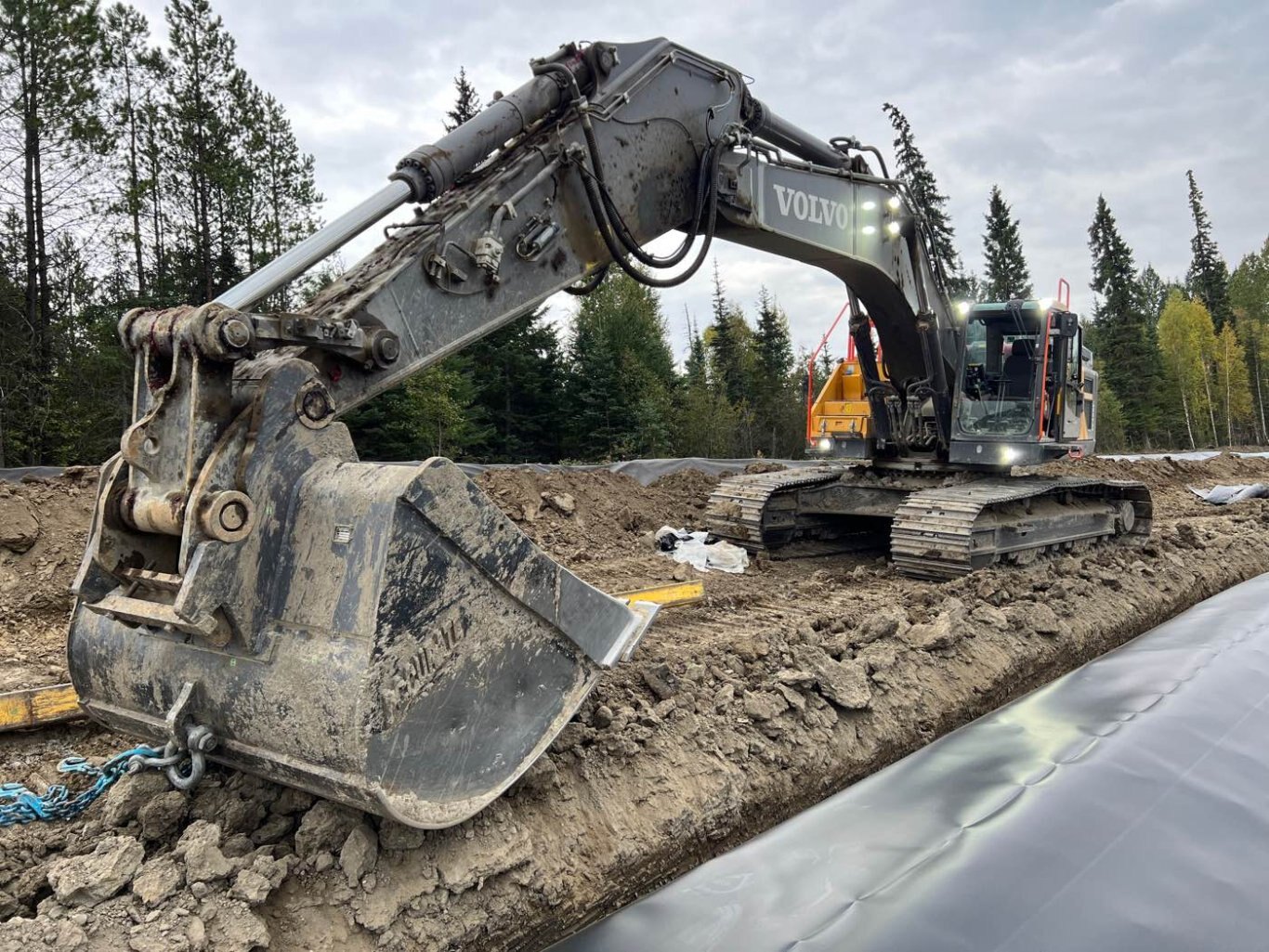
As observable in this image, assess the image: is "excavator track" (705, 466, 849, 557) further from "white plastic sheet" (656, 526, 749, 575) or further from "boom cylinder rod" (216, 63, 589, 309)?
"boom cylinder rod" (216, 63, 589, 309)

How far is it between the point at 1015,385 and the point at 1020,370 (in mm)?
134

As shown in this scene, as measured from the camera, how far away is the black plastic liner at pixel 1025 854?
2432 mm

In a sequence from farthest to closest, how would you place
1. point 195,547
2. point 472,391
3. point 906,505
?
point 472,391, point 906,505, point 195,547

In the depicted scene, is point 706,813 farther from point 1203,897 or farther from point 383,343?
point 383,343

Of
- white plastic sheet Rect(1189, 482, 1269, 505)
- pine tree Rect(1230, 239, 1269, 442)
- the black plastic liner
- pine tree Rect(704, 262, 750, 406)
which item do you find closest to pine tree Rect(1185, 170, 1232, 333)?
pine tree Rect(1230, 239, 1269, 442)

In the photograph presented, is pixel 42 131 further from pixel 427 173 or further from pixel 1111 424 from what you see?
pixel 1111 424

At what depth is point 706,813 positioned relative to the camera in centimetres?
337

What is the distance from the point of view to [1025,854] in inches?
107

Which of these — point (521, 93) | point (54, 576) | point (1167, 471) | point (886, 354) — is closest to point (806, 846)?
point (521, 93)

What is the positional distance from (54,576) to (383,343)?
16.2 ft

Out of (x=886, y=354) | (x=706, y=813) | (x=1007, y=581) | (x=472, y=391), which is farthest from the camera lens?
(x=472, y=391)

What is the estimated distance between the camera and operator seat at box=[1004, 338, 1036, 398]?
732 centimetres

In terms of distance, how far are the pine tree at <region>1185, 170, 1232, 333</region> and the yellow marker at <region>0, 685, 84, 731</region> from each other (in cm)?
5908

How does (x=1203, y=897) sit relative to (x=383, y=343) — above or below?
below
